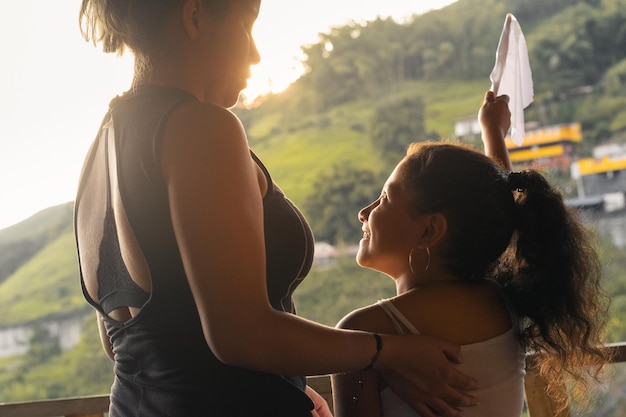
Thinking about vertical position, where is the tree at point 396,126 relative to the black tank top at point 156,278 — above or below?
above

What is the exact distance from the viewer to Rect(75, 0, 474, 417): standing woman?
2.82ft

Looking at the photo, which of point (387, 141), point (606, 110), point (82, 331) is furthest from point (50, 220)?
point (606, 110)

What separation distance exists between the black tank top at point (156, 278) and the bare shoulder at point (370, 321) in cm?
17

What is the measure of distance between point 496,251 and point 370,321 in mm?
306

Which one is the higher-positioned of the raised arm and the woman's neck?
the raised arm

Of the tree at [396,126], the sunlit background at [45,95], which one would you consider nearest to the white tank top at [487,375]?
the sunlit background at [45,95]

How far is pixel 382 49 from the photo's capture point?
6.46 meters

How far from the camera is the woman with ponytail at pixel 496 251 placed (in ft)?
4.31

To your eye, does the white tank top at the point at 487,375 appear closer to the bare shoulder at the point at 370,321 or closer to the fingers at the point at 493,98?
the bare shoulder at the point at 370,321

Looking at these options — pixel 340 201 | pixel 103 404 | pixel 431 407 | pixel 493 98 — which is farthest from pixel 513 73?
pixel 340 201

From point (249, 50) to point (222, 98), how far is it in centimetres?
8

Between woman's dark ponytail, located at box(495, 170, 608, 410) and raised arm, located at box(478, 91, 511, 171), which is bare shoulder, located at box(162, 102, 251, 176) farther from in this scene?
raised arm, located at box(478, 91, 511, 171)

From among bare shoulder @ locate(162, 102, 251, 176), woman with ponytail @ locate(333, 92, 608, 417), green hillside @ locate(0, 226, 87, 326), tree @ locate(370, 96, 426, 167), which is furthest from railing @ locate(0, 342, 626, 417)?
tree @ locate(370, 96, 426, 167)

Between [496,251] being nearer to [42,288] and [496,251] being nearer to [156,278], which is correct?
[156,278]
